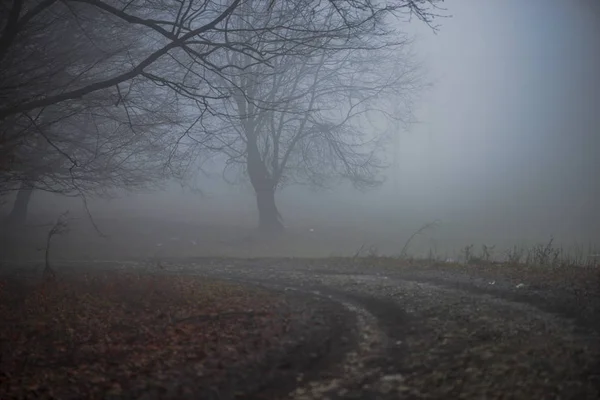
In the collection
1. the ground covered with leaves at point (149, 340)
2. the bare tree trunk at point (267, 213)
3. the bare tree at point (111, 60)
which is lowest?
the ground covered with leaves at point (149, 340)

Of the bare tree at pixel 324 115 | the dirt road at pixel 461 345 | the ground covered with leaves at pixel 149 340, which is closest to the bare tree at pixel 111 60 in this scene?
the bare tree at pixel 324 115

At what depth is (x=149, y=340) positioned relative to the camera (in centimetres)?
729

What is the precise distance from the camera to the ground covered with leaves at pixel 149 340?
588cm

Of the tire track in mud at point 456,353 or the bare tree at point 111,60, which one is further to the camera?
the bare tree at point 111,60

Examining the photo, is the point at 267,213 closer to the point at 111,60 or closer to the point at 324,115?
the point at 324,115

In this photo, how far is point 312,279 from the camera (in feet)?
43.9

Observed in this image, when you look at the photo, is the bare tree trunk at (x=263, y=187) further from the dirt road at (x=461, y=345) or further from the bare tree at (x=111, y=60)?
the dirt road at (x=461, y=345)

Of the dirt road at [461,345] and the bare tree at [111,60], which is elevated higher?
the bare tree at [111,60]

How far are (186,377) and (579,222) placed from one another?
4007 centimetres

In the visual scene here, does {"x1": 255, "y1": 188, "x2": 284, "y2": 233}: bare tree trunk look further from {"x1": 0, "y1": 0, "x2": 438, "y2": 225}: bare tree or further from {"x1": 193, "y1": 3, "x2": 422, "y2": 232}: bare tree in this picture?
{"x1": 0, "y1": 0, "x2": 438, "y2": 225}: bare tree

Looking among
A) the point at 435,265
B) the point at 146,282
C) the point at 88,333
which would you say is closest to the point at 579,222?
the point at 435,265

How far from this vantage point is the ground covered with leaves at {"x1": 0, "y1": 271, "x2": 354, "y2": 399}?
5875mm

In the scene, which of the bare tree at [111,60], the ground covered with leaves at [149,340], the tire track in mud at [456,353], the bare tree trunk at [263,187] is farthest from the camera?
the bare tree trunk at [263,187]

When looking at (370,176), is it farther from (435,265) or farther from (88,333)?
(88,333)
